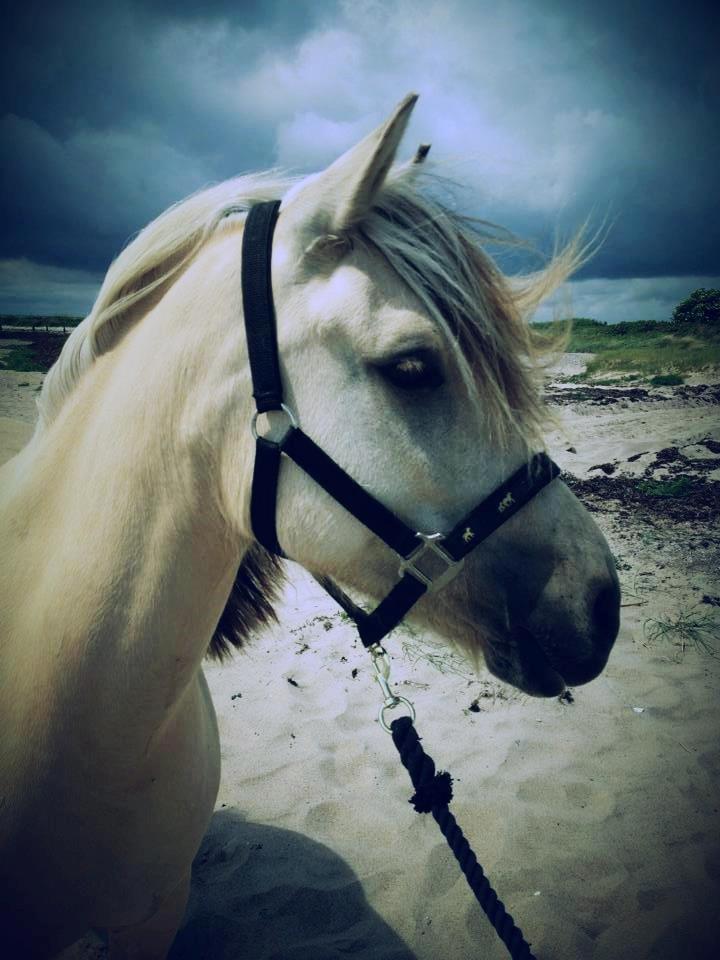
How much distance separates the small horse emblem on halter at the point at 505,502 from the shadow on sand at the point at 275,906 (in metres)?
2.30

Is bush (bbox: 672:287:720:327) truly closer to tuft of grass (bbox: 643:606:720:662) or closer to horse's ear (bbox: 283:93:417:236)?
tuft of grass (bbox: 643:606:720:662)

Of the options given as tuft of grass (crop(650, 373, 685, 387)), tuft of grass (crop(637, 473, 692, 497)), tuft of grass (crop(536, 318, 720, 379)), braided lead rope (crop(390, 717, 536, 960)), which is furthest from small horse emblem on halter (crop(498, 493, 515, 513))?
tuft of grass (crop(650, 373, 685, 387))

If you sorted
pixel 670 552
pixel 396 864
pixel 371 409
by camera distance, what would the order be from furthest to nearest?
pixel 670 552
pixel 396 864
pixel 371 409

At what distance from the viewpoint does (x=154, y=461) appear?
123cm

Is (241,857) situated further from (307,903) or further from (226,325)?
(226,325)

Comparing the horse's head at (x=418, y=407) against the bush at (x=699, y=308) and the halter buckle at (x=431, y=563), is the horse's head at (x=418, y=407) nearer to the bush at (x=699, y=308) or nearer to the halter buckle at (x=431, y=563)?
the halter buckle at (x=431, y=563)

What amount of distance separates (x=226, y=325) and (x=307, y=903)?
2745 mm

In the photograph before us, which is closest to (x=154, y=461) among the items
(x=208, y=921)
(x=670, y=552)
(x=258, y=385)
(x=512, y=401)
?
(x=258, y=385)

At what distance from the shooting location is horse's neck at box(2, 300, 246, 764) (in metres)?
1.21

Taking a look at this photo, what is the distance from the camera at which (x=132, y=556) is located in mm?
1216

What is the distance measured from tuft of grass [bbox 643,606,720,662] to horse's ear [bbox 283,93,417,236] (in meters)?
4.18

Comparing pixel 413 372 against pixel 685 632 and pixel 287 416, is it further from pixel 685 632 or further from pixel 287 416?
pixel 685 632

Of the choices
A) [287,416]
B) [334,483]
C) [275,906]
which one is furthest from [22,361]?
[334,483]

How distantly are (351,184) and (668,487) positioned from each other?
6.76 metres
